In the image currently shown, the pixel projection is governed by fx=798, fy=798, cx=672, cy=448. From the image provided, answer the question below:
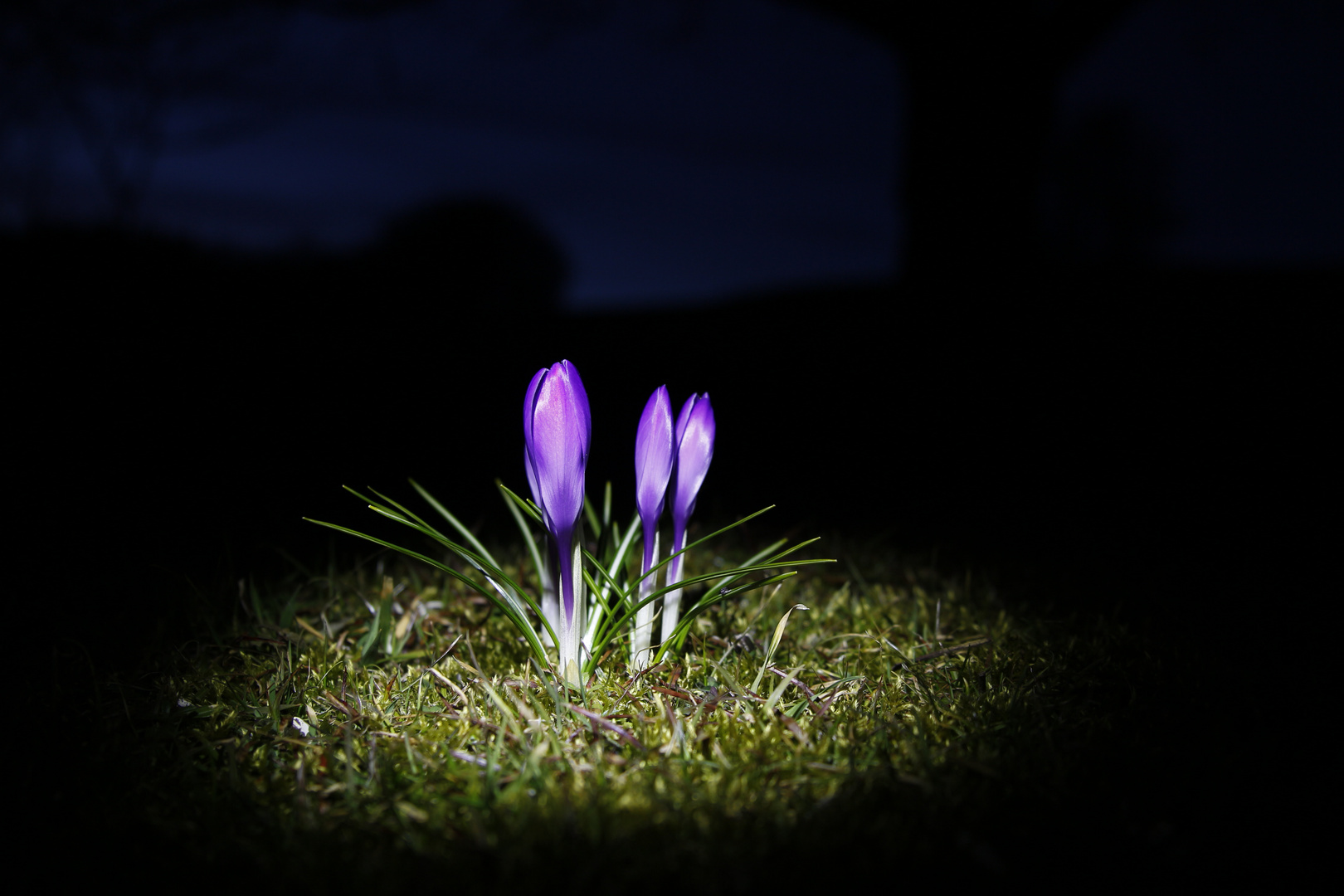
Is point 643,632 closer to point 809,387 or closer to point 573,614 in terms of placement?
point 573,614

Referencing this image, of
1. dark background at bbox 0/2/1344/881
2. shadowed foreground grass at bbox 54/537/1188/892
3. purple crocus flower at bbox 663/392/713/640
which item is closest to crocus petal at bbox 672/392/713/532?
purple crocus flower at bbox 663/392/713/640

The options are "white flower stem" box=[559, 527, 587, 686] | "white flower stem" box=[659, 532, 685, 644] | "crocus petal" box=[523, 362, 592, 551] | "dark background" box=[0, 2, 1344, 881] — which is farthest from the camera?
"dark background" box=[0, 2, 1344, 881]

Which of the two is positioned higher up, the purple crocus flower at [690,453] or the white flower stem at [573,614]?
the purple crocus flower at [690,453]

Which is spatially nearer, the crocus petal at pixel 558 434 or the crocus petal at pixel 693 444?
the crocus petal at pixel 558 434

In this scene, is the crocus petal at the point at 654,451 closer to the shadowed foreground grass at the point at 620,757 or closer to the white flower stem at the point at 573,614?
the white flower stem at the point at 573,614

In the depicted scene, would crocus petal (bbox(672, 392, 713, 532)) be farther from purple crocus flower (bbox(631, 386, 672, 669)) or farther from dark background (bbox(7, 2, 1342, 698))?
dark background (bbox(7, 2, 1342, 698))

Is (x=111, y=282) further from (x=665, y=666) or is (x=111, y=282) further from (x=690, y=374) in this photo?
(x=665, y=666)

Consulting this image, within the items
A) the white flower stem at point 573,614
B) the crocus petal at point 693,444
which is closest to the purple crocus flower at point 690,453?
the crocus petal at point 693,444
